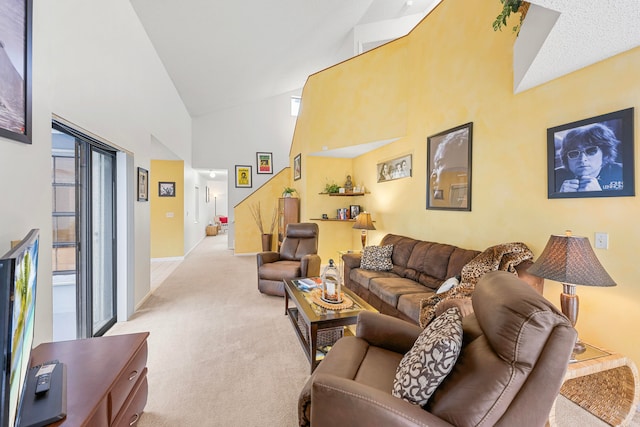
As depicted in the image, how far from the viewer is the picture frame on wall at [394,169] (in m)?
3.96

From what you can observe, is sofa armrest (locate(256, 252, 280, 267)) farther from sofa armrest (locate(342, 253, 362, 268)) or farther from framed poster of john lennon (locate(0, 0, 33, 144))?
framed poster of john lennon (locate(0, 0, 33, 144))

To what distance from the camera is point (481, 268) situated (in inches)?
89.5

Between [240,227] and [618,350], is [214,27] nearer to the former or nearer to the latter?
[240,227]

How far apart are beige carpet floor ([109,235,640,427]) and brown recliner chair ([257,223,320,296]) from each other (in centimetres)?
24

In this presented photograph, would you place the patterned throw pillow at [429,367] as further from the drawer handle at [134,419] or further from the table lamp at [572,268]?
the drawer handle at [134,419]

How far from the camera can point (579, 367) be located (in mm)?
1477

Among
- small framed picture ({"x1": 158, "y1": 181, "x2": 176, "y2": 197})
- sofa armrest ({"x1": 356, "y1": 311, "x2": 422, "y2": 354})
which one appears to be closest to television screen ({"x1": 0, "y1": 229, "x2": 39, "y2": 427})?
sofa armrest ({"x1": 356, "y1": 311, "x2": 422, "y2": 354})

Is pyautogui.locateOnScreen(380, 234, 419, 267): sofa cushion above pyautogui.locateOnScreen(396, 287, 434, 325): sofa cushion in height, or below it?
above

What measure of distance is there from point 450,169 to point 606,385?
218cm

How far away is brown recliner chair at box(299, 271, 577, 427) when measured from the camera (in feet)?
2.94

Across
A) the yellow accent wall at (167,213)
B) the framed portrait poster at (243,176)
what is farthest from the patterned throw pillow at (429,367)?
the framed portrait poster at (243,176)

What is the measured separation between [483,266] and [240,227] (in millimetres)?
6188

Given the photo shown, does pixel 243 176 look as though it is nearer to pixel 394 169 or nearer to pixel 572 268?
pixel 394 169

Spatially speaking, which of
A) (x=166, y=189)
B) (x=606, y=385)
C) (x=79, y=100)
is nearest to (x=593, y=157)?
(x=606, y=385)
